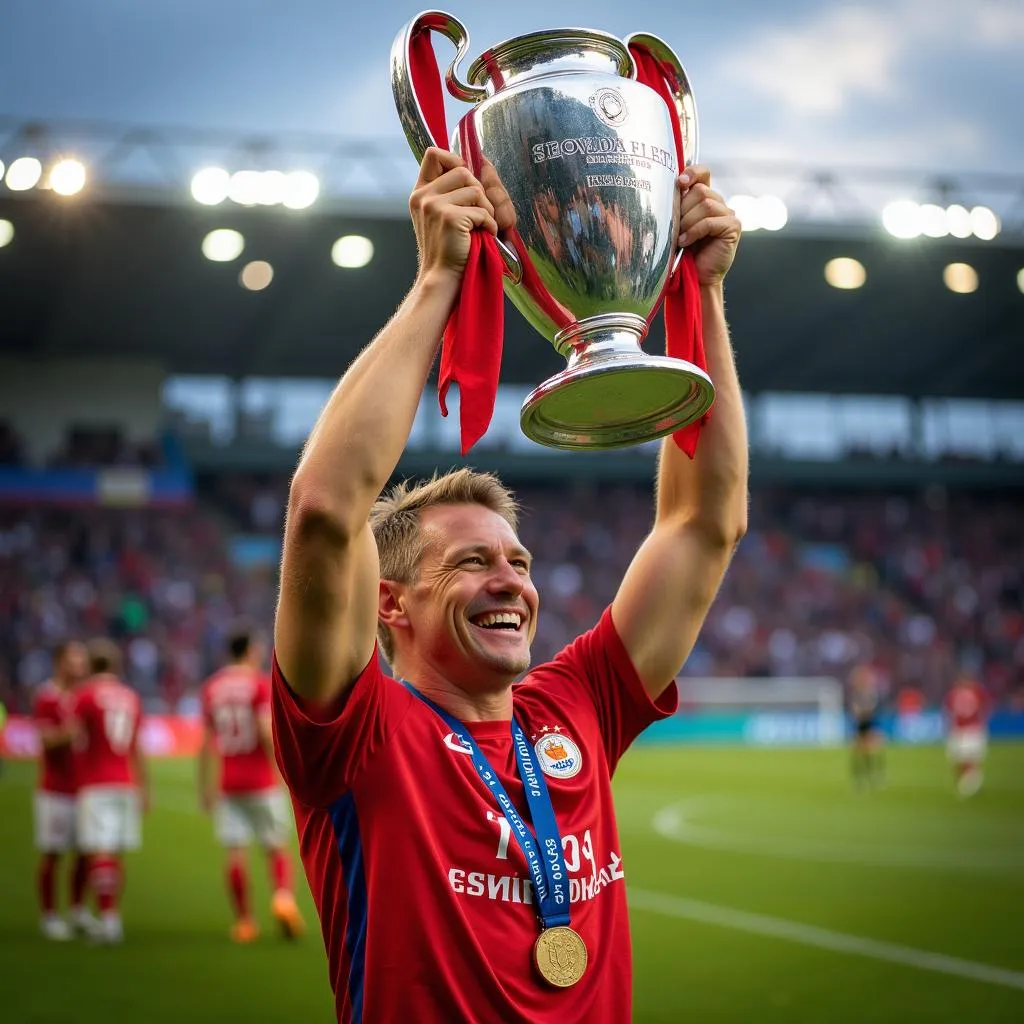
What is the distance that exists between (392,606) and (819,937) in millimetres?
6474

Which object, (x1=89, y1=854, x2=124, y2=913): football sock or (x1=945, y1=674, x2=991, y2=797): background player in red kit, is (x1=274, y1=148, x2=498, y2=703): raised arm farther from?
(x1=945, y1=674, x2=991, y2=797): background player in red kit

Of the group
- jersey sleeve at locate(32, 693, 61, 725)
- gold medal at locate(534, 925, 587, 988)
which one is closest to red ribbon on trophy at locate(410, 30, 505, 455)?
gold medal at locate(534, 925, 587, 988)

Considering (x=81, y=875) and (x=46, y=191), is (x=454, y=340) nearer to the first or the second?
(x=81, y=875)

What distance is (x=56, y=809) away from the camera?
8688 mm

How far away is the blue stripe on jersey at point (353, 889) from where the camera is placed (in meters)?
2.10

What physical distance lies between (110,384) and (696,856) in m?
21.5

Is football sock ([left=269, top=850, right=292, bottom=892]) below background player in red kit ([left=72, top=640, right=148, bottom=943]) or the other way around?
below

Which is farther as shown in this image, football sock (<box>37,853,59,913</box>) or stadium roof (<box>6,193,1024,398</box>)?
stadium roof (<box>6,193,1024,398</box>)

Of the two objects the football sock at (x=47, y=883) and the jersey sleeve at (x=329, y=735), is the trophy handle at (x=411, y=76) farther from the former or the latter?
the football sock at (x=47, y=883)

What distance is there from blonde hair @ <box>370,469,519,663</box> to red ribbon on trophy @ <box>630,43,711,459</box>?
0.35m

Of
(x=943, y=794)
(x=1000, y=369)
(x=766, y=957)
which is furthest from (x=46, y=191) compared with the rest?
(x=1000, y=369)

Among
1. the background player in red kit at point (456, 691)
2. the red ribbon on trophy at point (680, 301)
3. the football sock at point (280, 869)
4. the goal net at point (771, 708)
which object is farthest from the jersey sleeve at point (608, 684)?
the goal net at point (771, 708)

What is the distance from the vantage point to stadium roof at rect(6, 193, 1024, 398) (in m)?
22.1

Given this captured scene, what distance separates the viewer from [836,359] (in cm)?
3180
